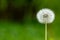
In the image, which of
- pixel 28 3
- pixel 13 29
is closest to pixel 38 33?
pixel 13 29

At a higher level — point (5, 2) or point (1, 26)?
point (5, 2)

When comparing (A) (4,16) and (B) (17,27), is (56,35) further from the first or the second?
(A) (4,16)

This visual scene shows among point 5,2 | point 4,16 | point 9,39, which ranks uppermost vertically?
point 5,2

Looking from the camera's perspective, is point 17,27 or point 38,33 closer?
point 38,33

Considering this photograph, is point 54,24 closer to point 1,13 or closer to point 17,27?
point 17,27

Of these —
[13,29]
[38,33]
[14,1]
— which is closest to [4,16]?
[14,1]

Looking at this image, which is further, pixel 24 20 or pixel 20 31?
pixel 24 20

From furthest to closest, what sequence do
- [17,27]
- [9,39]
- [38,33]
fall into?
[17,27] → [38,33] → [9,39]

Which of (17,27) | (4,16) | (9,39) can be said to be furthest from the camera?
(4,16)
